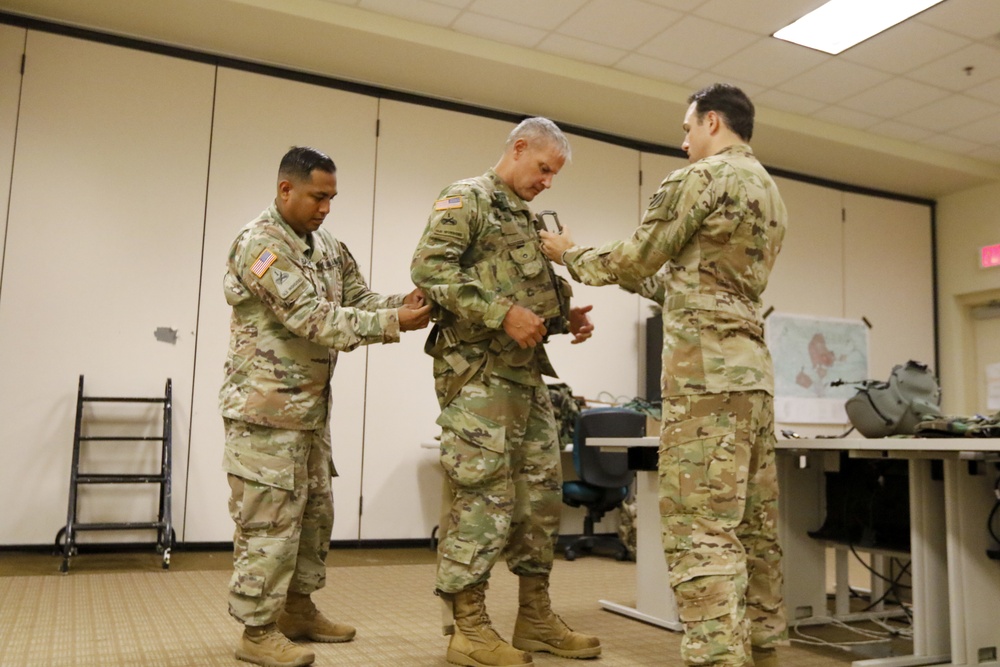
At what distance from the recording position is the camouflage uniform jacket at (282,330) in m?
2.32

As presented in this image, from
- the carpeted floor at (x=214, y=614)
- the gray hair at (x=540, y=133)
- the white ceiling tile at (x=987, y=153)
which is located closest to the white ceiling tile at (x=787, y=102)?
the white ceiling tile at (x=987, y=153)

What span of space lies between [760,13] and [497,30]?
1.57 meters

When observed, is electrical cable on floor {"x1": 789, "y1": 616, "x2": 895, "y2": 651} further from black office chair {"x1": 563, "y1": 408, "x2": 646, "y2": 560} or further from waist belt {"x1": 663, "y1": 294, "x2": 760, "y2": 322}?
black office chair {"x1": 563, "y1": 408, "x2": 646, "y2": 560}

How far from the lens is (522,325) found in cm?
233

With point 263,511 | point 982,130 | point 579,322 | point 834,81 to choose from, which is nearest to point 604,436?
point 579,322

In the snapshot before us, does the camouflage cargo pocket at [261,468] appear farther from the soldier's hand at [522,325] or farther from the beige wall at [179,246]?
the beige wall at [179,246]

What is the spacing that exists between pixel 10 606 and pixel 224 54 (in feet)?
11.5

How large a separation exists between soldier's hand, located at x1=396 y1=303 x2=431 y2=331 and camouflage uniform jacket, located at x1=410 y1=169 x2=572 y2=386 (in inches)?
2.1

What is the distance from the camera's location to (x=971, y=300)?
7773mm

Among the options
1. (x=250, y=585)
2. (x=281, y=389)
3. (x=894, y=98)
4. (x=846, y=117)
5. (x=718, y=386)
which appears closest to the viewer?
(x=718, y=386)

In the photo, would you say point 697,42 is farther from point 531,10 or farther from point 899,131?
point 899,131

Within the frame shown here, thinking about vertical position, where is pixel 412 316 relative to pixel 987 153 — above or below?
below

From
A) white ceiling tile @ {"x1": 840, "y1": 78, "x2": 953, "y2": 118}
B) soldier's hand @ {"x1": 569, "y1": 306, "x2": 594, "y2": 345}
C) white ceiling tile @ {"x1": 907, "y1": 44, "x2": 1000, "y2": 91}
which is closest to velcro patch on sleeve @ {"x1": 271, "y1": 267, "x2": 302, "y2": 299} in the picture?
soldier's hand @ {"x1": 569, "y1": 306, "x2": 594, "y2": 345}

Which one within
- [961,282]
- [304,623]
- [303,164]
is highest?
[961,282]
